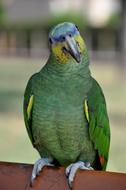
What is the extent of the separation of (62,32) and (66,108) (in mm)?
300

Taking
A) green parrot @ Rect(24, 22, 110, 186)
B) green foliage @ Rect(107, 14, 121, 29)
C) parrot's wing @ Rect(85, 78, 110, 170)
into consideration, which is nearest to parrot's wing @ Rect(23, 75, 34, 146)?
green parrot @ Rect(24, 22, 110, 186)

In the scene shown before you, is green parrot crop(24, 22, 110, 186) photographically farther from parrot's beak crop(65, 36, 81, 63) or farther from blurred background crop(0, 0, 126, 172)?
blurred background crop(0, 0, 126, 172)

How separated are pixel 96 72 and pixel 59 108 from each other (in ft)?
40.3

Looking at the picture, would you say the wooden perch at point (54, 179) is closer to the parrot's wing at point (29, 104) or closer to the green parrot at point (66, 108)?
the green parrot at point (66, 108)

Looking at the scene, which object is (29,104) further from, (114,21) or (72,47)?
(114,21)

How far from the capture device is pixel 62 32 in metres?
1.98

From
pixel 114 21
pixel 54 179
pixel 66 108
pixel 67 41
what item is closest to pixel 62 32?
pixel 67 41

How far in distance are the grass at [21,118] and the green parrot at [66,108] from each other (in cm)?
286

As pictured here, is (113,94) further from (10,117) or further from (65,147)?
(65,147)

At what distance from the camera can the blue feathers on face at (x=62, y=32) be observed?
6.51 ft

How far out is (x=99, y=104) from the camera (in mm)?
2238

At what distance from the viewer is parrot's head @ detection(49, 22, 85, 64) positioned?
1.98m

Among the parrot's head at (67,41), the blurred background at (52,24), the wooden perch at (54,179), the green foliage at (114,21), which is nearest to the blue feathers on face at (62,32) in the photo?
the parrot's head at (67,41)

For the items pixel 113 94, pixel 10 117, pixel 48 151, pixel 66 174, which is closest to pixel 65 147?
pixel 48 151
